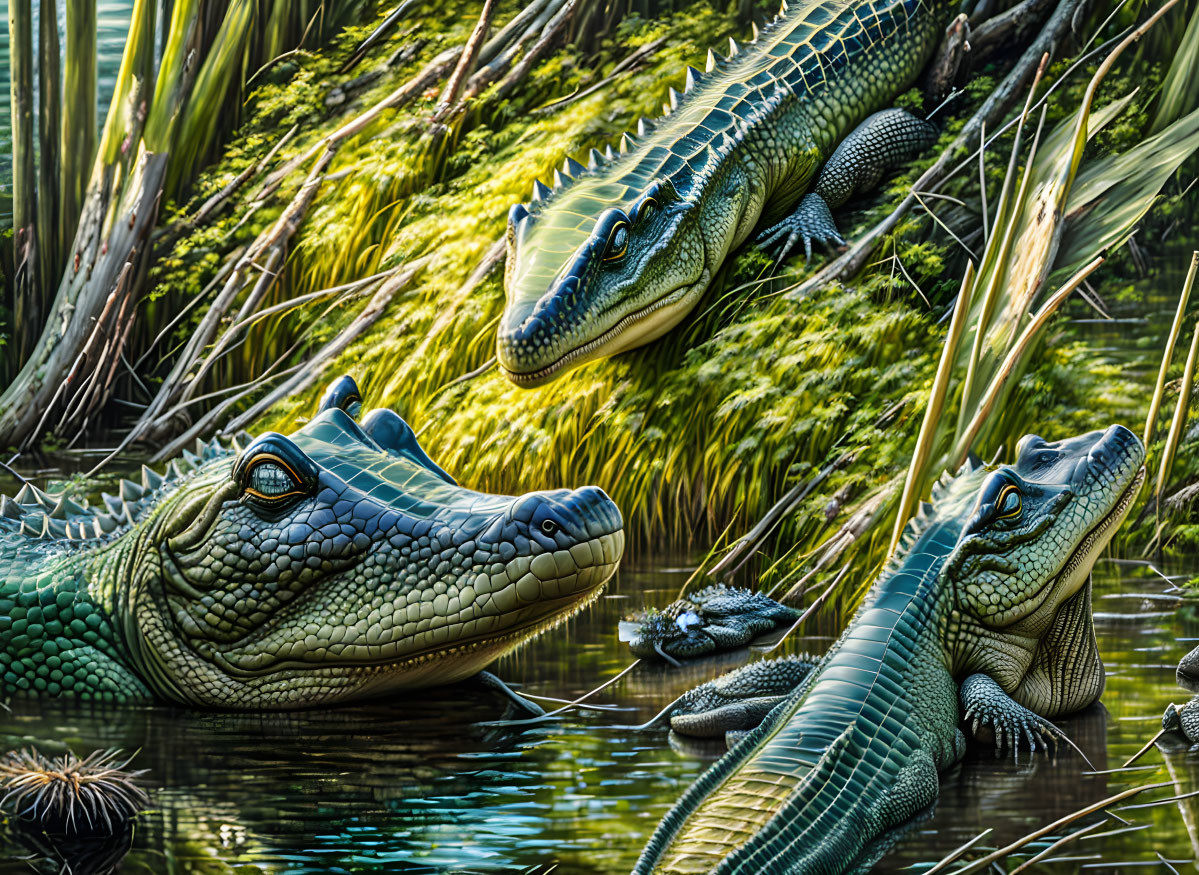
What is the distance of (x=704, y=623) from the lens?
14.9 ft

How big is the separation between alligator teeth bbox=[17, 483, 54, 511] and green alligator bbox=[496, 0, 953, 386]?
1648mm

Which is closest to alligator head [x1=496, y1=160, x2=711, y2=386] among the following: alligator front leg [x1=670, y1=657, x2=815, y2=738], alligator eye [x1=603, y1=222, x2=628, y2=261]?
alligator eye [x1=603, y1=222, x2=628, y2=261]

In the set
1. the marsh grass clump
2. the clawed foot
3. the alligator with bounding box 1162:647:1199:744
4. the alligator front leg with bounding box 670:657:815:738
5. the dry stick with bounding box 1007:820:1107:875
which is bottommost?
the alligator front leg with bounding box 670:657:815:738

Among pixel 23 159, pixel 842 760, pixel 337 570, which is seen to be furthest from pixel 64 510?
pixel 23 159

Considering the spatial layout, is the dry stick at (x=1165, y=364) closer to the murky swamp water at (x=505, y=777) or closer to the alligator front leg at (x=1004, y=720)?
the murky swamp water at (x=505, y=777)

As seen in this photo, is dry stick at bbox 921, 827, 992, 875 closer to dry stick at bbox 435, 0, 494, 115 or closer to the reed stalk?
the reed stalk

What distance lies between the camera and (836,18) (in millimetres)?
6512

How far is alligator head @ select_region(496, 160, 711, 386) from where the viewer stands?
515 centimetres

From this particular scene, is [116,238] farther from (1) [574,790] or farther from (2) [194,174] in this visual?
(1) [574,790]

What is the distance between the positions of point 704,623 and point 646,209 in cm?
179

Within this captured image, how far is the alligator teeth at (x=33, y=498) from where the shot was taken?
4645 millimetres

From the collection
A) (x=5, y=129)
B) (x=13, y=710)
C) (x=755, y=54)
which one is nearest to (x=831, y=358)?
(x=755, y=54)

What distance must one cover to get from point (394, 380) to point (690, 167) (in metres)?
1.92

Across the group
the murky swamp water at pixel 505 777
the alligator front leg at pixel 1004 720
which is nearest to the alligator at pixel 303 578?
the murky swamp water at pixel 505 777
